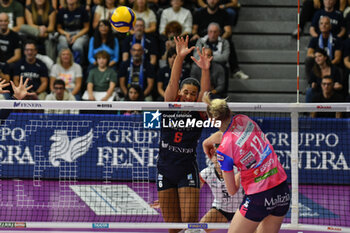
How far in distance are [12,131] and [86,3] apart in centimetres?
503

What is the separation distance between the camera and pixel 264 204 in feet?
18.5

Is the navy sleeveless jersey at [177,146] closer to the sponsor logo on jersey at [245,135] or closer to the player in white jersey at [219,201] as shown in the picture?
the player in white jersey at [219,201]

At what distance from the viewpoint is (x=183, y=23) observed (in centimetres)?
1371

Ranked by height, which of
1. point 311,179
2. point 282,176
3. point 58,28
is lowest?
point 311,179

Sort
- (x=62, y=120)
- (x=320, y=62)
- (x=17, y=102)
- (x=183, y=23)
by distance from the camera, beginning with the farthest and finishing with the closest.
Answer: (x=183, y=23) → (x=320, y=62) → (x=62, y=120) → (x=17, y=102)

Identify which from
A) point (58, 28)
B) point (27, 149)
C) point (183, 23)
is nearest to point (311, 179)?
point (183, 23)

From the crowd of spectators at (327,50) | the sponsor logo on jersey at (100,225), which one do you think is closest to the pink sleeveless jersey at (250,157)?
the sponsor logo on jersey at (100,225)

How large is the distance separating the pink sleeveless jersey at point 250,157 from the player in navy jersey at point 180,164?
3.86 ft

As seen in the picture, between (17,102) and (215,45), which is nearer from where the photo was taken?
(17,102)

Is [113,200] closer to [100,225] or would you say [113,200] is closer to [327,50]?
[100,225]

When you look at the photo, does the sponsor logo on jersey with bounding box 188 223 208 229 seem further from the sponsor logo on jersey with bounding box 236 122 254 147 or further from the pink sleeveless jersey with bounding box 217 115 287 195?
the sponsor logo on jersey with bounding box 236 122 254 147

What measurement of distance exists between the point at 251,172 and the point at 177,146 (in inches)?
55.9

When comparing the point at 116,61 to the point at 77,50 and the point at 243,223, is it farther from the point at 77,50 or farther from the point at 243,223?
the point at 243,223

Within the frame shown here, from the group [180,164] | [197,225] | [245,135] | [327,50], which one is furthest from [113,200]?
[327,50]
